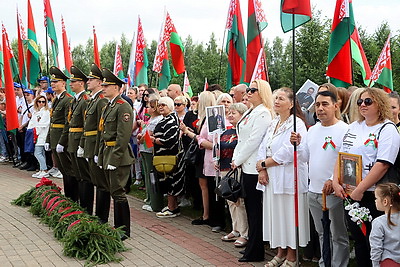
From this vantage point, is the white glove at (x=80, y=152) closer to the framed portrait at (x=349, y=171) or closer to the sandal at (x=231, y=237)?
the sandal at (x=231, y=237)

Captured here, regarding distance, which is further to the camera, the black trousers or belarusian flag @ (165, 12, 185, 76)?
belarusian flag @ (165, 12, 185, 76)

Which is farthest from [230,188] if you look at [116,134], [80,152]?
[80,152]

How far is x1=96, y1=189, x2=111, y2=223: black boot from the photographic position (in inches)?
290

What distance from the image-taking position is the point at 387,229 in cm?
420

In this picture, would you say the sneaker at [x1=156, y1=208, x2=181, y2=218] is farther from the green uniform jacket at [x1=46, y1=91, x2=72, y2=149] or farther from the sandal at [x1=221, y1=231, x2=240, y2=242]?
the green uniform jacket at [x1=46, y1=91, x2=72, y2=149]

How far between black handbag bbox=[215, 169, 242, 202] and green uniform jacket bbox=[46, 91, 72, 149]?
11.1 feet

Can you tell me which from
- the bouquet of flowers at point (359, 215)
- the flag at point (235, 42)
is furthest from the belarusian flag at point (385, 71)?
the bouquet of flowers at point (359, 215)

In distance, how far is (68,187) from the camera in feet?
29.1

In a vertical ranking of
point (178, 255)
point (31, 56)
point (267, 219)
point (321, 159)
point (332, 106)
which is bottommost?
point (178, 255)

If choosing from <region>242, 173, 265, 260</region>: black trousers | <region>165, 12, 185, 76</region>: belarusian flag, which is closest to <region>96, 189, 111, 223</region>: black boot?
<region>242, 173, 265, 260</region>: black trousers

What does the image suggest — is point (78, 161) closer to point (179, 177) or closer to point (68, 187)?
point (68, 187)

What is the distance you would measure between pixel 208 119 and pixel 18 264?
295 cm

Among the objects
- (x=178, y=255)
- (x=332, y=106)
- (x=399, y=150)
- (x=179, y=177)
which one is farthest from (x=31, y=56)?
(x=399, y=150)

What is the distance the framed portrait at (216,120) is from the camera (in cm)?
695
